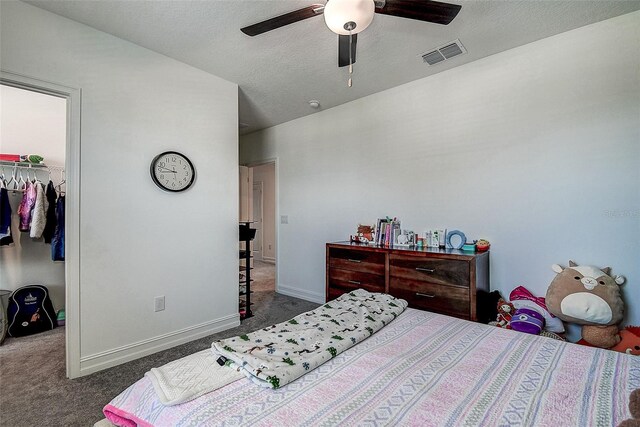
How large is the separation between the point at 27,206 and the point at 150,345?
1960 mm

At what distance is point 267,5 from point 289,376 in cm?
217

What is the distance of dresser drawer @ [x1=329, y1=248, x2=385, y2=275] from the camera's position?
2.68m

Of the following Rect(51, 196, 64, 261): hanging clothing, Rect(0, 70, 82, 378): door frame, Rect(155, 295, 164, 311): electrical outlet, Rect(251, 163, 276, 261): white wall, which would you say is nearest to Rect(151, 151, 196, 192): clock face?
Rect(0, 70, 82, 378): door frame

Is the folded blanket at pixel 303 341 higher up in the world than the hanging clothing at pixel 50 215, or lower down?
lower down

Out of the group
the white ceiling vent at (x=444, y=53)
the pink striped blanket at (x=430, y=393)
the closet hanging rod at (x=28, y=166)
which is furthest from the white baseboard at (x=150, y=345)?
the white ceiling vent at (x=444, y=53)

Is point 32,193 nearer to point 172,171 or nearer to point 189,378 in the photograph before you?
point 172,171

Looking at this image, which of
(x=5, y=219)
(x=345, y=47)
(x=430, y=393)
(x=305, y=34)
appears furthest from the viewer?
(x=5, y=219)

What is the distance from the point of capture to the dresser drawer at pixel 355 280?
269 centimetres

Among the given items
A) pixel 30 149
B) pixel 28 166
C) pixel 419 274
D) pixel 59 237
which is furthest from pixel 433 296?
pixel 30 149

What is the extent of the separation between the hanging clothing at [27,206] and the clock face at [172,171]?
155 centimetres

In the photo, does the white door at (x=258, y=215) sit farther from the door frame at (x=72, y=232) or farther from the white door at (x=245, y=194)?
the door frame at (x=72, y=232)

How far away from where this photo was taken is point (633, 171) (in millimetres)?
1989

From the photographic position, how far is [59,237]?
293cm

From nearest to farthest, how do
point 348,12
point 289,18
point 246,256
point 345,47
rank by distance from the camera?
point 348,12
point 289,18
point 345,47
point 246,256
